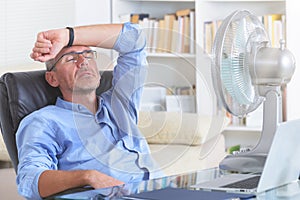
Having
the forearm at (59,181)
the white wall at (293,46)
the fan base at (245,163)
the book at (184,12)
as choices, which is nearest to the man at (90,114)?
the forearm at (59,181)

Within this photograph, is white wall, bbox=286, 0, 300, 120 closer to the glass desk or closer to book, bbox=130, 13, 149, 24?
book, bbox=130, 13, 149, 24

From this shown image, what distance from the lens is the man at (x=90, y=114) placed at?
80.6 inches

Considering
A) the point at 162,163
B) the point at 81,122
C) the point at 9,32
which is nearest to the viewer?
the point at 162,163

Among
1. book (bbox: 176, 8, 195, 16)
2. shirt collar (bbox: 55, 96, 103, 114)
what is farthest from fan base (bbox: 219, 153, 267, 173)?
book (bbox: 176, 8, 195, 16)

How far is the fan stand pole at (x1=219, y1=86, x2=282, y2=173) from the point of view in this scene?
5.86ft

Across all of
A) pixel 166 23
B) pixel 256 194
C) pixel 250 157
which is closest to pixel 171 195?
pixel 256 194

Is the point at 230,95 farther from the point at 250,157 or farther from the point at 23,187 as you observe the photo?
the point at 23,187

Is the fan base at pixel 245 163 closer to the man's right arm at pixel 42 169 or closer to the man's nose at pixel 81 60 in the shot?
the man's right arm at pixel 42 169

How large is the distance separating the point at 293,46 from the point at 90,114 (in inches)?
85.7

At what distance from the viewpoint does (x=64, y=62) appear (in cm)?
212

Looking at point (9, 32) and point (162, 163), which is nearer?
point (162, 163)

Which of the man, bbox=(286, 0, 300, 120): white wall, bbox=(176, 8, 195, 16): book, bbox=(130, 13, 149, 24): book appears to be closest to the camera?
the man

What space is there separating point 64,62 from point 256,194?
0.81 metres

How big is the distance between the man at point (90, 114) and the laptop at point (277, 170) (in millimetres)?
348
